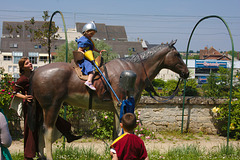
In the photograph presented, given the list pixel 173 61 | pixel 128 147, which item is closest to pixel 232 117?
pixel 173 61

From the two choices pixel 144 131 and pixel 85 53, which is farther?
pixel 144 131

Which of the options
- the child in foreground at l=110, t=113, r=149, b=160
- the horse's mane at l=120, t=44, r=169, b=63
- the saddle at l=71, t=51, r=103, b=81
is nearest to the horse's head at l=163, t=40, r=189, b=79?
the horse's mane at l=120, t=44, r=169, b=63

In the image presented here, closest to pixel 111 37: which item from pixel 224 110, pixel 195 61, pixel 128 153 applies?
pixel 195 61

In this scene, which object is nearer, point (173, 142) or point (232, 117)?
point (173, 142)

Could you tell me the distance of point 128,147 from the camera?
292 cm

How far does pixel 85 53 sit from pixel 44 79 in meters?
0.83

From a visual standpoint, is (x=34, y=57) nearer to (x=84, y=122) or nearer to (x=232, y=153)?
(x=84, y=122)

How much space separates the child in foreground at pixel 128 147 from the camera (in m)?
2.92

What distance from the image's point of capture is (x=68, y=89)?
464 centimetres

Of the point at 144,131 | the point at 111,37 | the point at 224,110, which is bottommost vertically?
the point at 144,131

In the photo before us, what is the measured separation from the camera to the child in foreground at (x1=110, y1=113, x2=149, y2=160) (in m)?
2.92

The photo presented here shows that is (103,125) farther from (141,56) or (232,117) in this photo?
(232,117)

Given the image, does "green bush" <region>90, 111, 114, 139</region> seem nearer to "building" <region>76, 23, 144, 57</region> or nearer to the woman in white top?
the woman in white top

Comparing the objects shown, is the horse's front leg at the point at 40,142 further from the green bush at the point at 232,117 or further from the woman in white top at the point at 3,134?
the green bush at the point at 232,117
